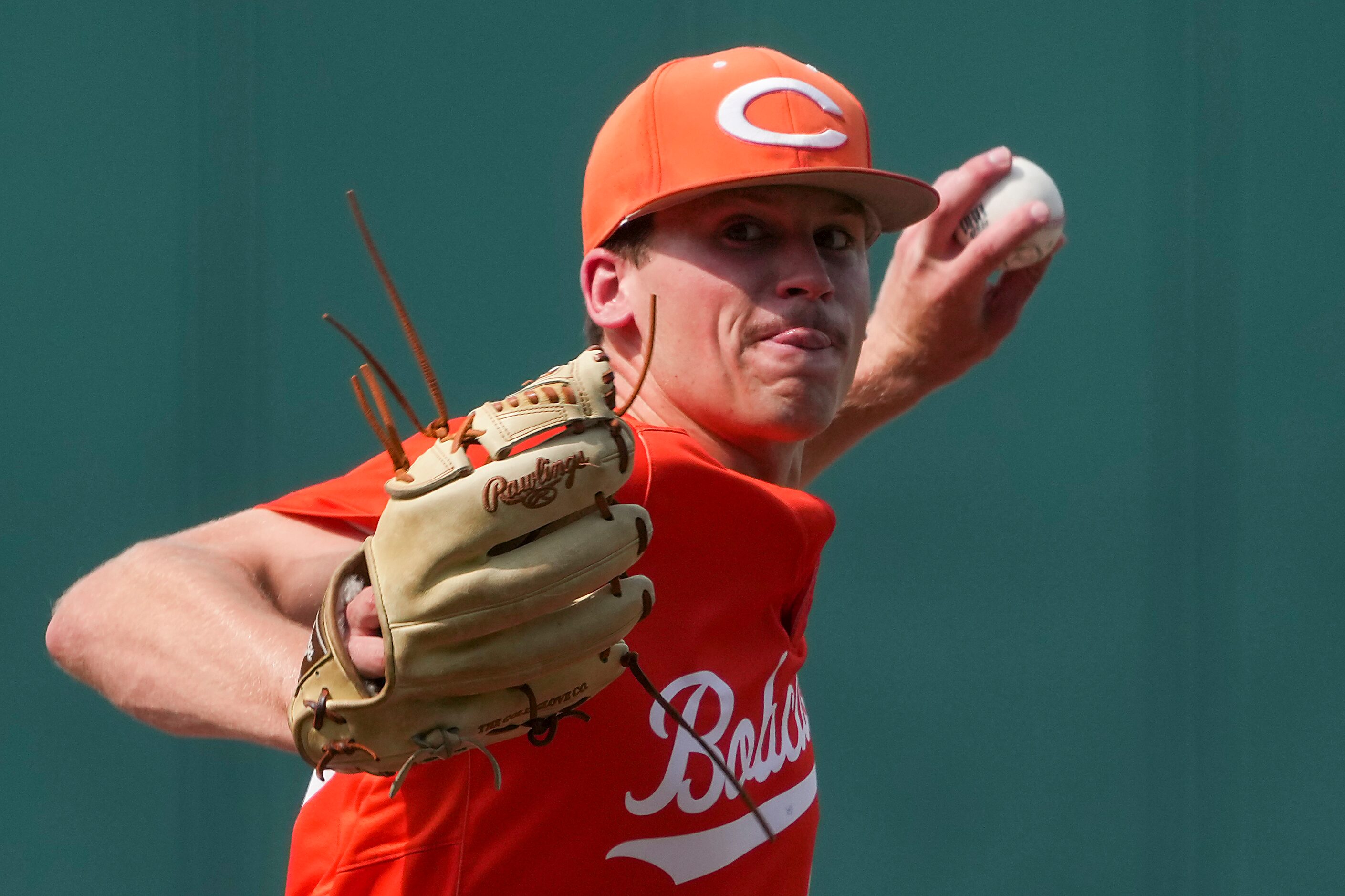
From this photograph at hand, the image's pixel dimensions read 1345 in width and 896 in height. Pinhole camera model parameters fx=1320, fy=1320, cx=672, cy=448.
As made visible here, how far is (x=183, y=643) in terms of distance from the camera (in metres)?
0.86

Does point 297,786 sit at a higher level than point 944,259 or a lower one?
lower

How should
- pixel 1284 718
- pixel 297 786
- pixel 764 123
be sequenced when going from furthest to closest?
1. pixel 1284 718
2. pixel 297 786
3. pixel 764 123

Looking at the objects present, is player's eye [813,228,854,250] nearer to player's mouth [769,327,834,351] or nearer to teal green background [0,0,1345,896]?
player's mouth [769,327,834,351]

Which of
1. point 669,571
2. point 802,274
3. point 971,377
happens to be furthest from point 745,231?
point 971,377

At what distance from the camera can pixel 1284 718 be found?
86.5 inches

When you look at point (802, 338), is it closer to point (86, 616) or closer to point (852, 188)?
point (852, 188)

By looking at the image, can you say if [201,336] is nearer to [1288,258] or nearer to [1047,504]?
[1047,504]

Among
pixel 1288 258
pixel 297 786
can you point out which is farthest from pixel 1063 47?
pixel 297 786

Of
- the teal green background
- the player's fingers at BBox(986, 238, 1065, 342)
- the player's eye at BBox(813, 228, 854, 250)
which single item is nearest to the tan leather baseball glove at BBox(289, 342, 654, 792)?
the player's eye at BBox(813, 228, 854, 250)

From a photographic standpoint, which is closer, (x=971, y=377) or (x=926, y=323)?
(x=926, y=323)

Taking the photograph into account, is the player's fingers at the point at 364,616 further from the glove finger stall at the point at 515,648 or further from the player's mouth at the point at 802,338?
the player's mouth at the point at 802,338

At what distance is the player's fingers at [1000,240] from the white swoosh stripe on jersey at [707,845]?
782 mm

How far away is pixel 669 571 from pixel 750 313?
0.27 m

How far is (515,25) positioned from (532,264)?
39 centimetres
